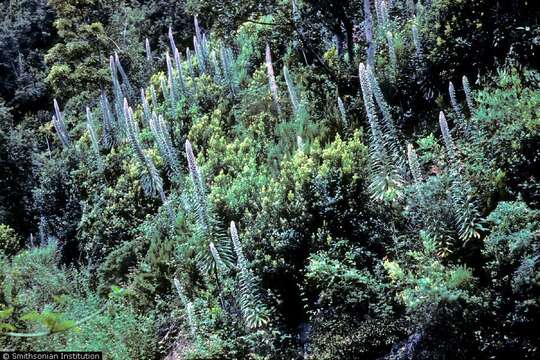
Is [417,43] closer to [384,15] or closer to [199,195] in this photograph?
[384,15]

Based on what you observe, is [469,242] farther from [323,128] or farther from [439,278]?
[323,128]

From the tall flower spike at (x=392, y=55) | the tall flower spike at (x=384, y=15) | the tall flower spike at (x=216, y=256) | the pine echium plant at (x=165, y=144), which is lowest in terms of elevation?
the tall flower spike at (x=216, y=256)

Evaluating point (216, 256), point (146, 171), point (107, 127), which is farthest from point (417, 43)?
point (107, 127)

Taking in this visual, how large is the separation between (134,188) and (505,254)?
8892 mm

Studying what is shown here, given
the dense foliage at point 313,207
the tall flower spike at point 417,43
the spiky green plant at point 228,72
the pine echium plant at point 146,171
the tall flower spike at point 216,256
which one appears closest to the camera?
the dense foliage at point 313,207

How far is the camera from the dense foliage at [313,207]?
5.67 metres

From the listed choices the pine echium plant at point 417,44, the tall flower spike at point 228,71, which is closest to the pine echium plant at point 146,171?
the tall flower spike at point 228,71

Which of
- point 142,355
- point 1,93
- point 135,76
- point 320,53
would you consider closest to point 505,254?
point 142,355

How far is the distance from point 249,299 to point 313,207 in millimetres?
1808

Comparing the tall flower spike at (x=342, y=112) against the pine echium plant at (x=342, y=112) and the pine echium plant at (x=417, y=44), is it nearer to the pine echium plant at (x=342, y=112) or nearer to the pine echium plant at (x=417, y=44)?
the pine echium plant at (x=342, y=112)

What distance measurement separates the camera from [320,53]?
39.0 ft

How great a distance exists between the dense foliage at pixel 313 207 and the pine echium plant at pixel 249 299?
0.10 ft

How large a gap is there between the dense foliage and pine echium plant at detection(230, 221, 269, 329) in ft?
0.10

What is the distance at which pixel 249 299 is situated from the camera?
6.84 metres
